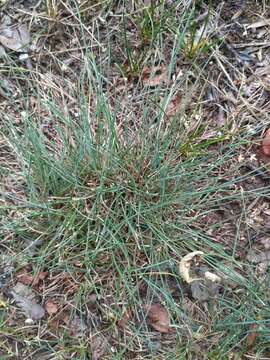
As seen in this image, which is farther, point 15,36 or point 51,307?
point 15,36

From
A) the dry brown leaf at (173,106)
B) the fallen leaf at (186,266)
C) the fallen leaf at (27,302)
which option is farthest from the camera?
the dry brown leaf at (173,106)

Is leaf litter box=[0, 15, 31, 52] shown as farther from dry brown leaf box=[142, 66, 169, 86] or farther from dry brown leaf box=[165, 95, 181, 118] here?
dry brown leaf box=[165, 95, 181, 118]

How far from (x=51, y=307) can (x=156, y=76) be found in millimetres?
900

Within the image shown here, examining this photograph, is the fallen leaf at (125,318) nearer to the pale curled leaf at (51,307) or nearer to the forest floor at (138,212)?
the forest floor at (138,212)

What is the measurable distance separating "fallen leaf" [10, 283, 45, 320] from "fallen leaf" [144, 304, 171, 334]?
353mm

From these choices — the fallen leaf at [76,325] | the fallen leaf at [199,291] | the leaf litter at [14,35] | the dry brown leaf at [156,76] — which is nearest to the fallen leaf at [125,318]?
the fallen leaf at [76,325]

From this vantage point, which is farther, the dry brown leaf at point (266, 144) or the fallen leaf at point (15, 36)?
the fallen leaf at point (15, 36)

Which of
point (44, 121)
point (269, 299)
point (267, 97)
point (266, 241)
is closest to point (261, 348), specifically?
point (269, 299)

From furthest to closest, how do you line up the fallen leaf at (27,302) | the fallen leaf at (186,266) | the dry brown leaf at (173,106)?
the dry brown leaf at (173,106) < the fallen leaf at (27,302) < the fallen leaf at (186,266)

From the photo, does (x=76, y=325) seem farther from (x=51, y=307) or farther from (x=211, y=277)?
(x=211, y=277)

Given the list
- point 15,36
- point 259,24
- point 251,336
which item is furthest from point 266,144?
point 15,36

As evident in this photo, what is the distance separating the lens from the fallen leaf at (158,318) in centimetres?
187

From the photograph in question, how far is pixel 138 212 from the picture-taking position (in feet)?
5.99

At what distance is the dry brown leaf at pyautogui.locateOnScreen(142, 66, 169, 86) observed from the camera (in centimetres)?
207
